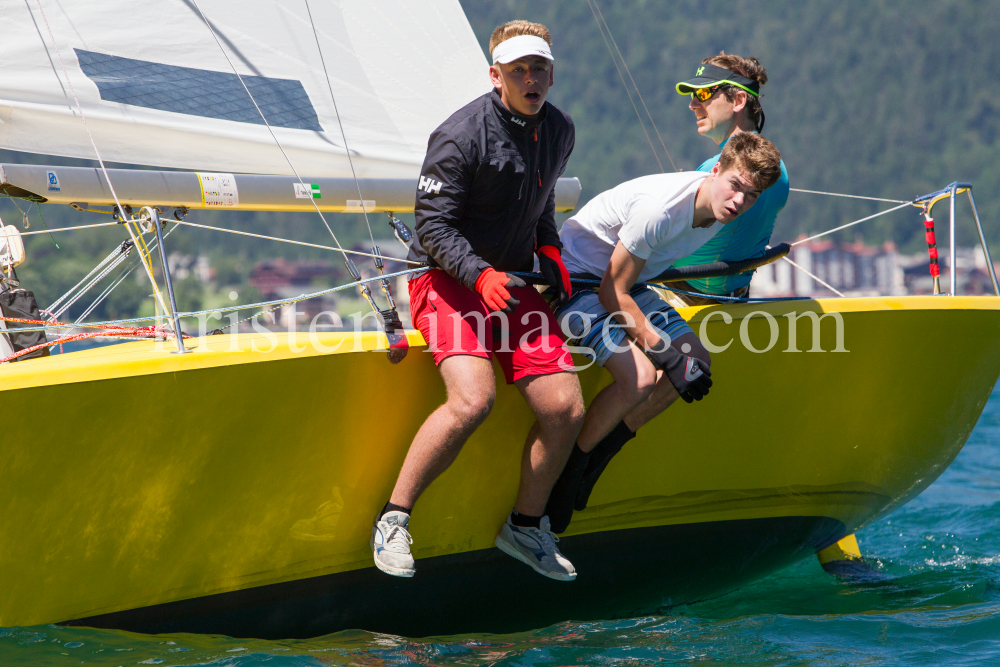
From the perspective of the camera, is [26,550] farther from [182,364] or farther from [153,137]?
[153,137]

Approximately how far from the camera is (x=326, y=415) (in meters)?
2.50

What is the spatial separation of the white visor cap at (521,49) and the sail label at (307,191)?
1005mm

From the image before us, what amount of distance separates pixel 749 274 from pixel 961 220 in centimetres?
8183

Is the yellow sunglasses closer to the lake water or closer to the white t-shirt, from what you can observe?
the white t-shirt

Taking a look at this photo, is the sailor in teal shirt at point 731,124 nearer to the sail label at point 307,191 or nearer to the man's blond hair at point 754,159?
the man's blond hair at point 754,159

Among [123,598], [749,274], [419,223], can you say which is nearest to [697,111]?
[749,274]

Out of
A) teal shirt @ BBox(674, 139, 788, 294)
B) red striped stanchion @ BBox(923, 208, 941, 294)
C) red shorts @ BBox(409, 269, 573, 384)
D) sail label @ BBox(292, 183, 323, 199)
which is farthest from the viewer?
red striped stanchion @ BBox(923, 208, 941, 294)

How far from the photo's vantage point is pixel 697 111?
3.24 m

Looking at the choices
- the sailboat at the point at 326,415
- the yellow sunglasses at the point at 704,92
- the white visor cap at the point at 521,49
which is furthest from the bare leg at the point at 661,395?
the yellow sunglasses at the point at 704,92

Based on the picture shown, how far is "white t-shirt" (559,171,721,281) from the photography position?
8.14 feet

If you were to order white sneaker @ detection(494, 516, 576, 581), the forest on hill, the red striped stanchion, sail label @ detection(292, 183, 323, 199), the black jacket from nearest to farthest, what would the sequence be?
the black jacket, white sneaker @ detection(494, 516, 576, 581), sail label @ detection(292, 183, 323, 199), the red striped stanchion, the forest on hill

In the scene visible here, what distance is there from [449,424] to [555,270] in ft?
1.75

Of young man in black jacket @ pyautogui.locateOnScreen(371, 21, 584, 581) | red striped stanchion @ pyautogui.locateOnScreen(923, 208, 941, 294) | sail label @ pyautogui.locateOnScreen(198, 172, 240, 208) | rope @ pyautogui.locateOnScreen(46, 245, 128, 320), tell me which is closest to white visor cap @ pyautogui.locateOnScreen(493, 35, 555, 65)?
young man in black jacket @ pyautogui.locateOnScreen(371, 21, 584, 581)

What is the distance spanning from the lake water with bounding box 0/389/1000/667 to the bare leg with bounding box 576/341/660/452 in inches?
24.8
